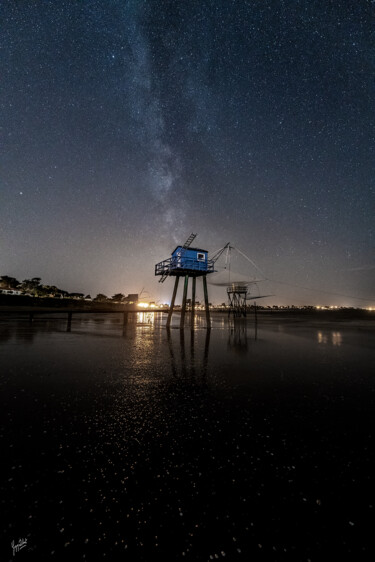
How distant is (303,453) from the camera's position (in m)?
3.91

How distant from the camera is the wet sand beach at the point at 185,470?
2.33 metres

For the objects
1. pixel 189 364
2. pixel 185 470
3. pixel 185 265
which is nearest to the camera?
pixel 185 470

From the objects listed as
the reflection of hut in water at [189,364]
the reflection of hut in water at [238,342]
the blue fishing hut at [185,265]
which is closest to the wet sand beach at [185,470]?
the reflection of hut in water at [189,364]

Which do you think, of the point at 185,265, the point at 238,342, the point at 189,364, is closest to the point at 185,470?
the point at 189,364

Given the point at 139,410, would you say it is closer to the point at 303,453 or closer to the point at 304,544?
the point at 303,453

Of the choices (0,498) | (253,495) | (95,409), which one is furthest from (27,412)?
(253,495)

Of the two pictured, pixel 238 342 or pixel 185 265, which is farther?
pixel 185 265

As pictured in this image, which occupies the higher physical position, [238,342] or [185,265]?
[185,265]

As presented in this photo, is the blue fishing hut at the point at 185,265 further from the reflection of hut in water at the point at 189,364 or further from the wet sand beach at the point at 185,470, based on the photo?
the wet sand beach at the point at 185,470

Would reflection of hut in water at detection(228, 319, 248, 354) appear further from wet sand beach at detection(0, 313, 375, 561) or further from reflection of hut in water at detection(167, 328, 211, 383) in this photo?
→ wet sand beach at detection(0, 313, 375, 561)

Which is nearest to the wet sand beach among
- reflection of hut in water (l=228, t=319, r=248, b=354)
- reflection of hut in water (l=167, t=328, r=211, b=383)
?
reflection of hut in water (l=167, t=328, r=211, b=383)

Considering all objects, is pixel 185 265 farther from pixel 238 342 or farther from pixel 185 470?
pixel 185 470

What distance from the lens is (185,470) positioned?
11.1ft

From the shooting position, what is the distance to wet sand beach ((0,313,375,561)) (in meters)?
2.33
